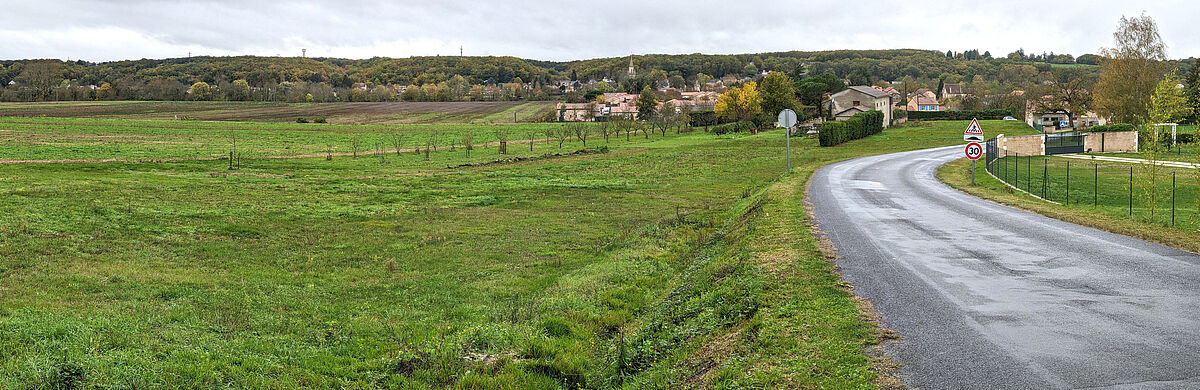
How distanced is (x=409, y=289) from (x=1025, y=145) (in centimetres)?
5192

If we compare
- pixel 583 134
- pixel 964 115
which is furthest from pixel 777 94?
pixel 964 115

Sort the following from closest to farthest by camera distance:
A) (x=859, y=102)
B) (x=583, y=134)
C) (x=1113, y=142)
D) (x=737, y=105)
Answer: (x=1113, y=142), (x=583, y=134), (x=859, y=102), (x=737, y=105)

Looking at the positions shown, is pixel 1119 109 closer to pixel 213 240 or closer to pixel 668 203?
pixel 668 203

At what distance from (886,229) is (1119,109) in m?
72.4

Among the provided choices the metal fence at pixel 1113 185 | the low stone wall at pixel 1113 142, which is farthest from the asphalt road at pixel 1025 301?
the low stone wall at pixel 1113 142

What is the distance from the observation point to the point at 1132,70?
72188 millimetres

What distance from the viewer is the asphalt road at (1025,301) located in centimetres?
605

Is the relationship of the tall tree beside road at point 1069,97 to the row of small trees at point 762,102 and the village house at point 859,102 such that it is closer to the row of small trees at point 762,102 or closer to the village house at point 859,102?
the village house at point 859,102

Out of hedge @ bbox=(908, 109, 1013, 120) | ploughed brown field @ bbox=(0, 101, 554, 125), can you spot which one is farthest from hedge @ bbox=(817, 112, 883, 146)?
ploughed brown field @ bbox=(0, 101, 554, 125)

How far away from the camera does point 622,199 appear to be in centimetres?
2791

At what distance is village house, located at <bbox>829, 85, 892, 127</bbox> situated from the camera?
102 metres

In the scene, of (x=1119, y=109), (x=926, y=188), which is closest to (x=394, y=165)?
(x=926, y=188)

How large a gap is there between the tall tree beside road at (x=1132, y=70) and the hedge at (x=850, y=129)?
21878mm

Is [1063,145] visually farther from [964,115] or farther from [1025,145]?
[964,115]
